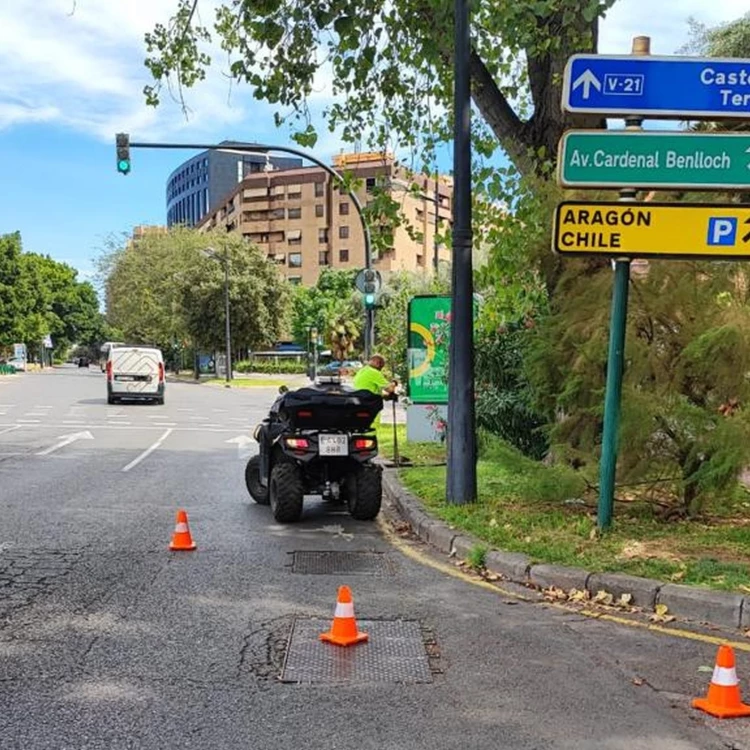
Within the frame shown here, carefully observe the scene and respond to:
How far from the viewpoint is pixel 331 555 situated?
293 inches

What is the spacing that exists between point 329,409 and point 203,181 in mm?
153100

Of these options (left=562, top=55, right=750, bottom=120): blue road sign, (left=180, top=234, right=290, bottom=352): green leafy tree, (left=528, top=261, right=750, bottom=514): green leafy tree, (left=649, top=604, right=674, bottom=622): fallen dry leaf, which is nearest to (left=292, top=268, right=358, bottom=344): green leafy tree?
(left=180, top=234, right=290, bottom=352): green leafy tree

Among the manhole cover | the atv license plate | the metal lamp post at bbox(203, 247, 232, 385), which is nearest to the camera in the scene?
the manhole cover

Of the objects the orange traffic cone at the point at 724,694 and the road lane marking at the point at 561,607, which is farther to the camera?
the road lane marking at the point at 561,607

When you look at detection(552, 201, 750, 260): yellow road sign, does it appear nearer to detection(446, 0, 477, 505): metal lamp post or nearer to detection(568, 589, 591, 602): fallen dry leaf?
detection(446, 0, 477, 505): metal lamp post

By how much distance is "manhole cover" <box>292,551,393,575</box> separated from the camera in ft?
22.5

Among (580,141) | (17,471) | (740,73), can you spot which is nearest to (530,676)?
(580,141)

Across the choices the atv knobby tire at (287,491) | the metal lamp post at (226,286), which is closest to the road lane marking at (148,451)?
the atv knobby tire at (287,491)

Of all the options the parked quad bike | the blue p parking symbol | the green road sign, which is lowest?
the parked quad bike

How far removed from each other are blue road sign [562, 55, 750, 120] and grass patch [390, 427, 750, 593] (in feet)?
10.9

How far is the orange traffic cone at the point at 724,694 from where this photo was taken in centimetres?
395

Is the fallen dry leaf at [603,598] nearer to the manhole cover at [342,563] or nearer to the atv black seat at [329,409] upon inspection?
the manhole cover at [342,563]

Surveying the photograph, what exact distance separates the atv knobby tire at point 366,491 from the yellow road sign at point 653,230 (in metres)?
3.25

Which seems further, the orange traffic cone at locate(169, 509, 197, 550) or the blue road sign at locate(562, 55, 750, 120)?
the orange traffic cone at locate(169, 509, 197, 550)
